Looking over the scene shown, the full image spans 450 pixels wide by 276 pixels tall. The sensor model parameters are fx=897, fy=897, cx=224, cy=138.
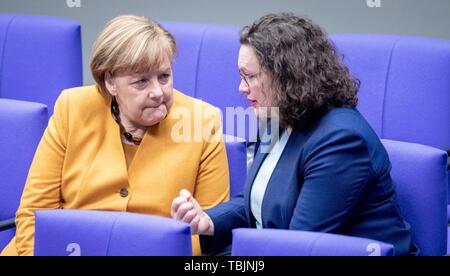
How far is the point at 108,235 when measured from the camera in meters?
1.71

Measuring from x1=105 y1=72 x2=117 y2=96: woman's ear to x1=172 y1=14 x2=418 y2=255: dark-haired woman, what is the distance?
14.3 inches

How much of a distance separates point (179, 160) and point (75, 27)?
116cm

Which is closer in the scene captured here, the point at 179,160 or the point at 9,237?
the point at 179,160

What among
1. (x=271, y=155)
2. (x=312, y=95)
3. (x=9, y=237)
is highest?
(x=312, y=95)

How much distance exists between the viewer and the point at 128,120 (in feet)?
7.58

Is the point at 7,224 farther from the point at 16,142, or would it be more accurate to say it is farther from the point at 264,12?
the point at 264,12

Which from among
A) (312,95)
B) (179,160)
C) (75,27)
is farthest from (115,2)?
(312,95)

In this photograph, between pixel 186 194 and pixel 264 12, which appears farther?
pixel 264 12

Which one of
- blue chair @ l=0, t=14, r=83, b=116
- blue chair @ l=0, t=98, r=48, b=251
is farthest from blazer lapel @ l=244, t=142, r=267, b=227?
blue chair @ l=0, t=14, r=83, b=116

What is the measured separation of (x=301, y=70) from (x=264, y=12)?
5.83 feet

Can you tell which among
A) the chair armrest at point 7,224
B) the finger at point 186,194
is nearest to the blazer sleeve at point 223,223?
the finger at point 186,194

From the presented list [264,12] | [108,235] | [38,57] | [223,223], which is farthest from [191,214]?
[264,12]
